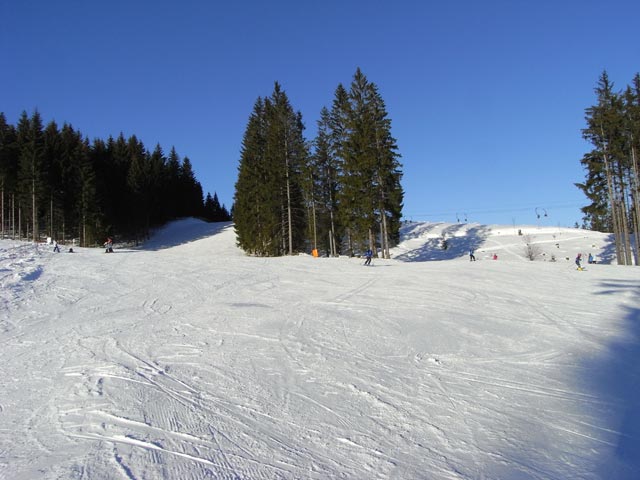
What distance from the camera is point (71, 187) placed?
47594mm

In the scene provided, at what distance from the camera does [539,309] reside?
13617 millimetres

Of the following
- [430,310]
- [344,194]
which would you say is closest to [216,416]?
[430,310]

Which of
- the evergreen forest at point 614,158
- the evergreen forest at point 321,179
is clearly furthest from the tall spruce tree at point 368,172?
the evergreen forest at point 614,158

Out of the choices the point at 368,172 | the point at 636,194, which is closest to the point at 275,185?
the point at 368,172

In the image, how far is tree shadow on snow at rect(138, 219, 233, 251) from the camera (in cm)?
5582

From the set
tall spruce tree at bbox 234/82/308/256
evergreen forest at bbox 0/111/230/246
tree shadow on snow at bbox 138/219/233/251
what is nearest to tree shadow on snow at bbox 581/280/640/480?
tall spruce tree at bbox 234/82/308/256

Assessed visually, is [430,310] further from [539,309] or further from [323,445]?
[323,445]

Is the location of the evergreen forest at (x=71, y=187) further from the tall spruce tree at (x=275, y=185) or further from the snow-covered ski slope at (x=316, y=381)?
the snow-covered ski slope at (x=316, y=381)

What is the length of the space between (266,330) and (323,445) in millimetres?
5690

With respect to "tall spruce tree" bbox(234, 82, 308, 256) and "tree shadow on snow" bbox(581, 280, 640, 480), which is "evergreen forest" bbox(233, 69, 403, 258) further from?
"tree shadow on snow" bbox(581, 280, 640, 480)

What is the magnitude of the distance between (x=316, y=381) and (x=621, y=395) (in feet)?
16.6

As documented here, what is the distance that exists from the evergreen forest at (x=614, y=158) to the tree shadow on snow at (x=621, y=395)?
25.0m

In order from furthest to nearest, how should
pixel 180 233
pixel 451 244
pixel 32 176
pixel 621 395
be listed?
pixel 180 233, pixel 451 244, pixel 32 176, pixel 621 395

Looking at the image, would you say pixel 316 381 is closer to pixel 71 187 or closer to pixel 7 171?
pixel 71 187
